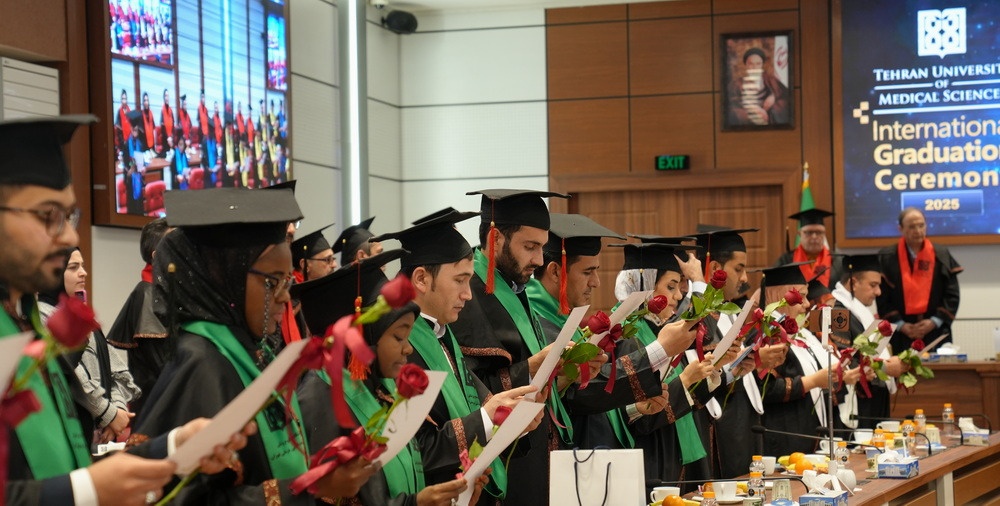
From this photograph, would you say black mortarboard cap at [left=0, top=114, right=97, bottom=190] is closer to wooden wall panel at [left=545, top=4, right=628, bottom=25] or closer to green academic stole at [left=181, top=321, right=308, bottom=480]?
green academic stole at [left=181, top=321, right=308, bottom=480]

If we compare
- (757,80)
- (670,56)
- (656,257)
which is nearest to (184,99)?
(656,257)

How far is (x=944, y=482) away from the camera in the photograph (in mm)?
5414

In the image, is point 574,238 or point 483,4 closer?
point 574,238

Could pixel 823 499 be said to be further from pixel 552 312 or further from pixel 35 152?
pixel 35 152

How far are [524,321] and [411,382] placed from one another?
2.19 metres

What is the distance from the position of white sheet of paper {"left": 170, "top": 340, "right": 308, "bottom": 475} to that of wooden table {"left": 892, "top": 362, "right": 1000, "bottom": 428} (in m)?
8.34

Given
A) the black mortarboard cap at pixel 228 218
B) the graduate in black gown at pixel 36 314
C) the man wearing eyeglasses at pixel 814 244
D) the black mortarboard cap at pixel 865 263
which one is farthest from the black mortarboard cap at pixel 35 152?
the man wearing eyeglasses at pixel 814 244

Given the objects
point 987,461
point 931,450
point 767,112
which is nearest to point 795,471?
point 931,450

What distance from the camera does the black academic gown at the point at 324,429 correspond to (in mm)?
2756

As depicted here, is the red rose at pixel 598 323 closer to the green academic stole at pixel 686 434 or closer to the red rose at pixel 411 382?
the green academic stole at pixel 686 434

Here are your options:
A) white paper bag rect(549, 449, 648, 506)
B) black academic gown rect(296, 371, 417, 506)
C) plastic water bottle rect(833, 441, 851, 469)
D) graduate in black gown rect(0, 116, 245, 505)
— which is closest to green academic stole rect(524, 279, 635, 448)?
plastic water bottle rect(833, 441, 851, 469)

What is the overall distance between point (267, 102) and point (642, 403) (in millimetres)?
5007

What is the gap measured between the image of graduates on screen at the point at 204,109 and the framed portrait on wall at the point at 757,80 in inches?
167

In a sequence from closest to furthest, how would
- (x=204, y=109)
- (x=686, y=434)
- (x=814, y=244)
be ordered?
(x=686, y=434) < (x=204, y=109) < (x=814, y=244)
